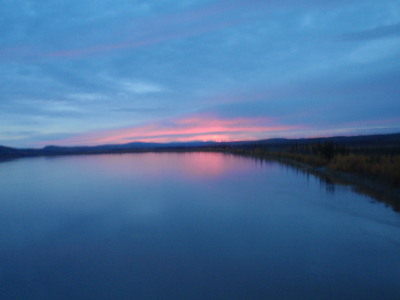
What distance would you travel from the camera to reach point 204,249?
17.9 ft

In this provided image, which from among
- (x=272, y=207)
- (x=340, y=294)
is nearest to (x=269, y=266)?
(x=340, y=294)

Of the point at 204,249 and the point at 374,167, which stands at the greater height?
the point at 374,167

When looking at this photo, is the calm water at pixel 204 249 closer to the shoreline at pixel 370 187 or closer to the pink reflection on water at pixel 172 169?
the shoreline at pixel 370 187

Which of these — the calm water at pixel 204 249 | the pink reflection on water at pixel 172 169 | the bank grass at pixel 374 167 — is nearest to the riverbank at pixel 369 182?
the bank grass at pixel 374 167

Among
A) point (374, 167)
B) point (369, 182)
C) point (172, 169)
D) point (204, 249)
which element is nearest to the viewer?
point (204, 249)

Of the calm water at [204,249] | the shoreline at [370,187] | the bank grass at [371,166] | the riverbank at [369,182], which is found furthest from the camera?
the bank grass at [371,166]

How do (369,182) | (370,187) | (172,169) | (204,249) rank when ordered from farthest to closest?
1. (172,169)
2. (369,182)
3. (370,187)
4. (204,249)

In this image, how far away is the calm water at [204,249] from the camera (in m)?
4.11

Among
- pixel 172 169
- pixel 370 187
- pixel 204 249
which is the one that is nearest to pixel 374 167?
pixel 370 187

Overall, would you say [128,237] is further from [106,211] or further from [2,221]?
[2,221]

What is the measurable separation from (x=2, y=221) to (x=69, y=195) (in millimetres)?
3740

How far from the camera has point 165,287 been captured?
4176 millimetres

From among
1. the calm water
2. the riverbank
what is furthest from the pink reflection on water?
the calm water

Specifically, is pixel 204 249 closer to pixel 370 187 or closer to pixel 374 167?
pixel 370 187
